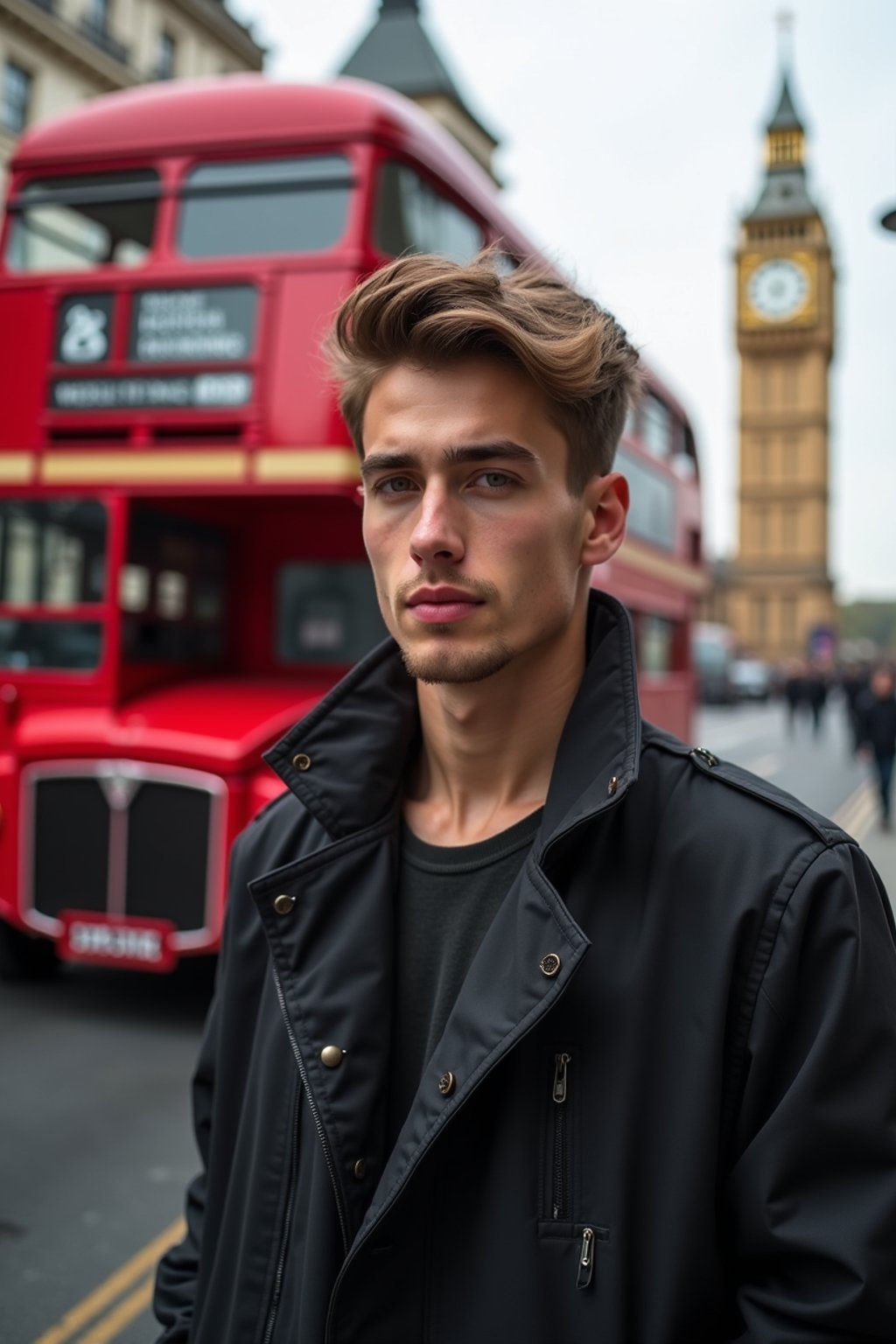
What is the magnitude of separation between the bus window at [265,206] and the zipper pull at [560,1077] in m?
5.38

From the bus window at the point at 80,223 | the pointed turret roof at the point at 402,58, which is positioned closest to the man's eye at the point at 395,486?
the bus window at the point at 80,223

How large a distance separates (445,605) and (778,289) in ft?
255

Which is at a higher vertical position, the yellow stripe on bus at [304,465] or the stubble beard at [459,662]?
the yellow stripe on bus at [304,465]

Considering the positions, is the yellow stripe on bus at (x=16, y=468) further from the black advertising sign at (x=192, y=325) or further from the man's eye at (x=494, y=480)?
the man's eye at (x=494, y=480)

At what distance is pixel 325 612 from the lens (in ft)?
23.6

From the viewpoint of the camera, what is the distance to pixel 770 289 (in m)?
73.1

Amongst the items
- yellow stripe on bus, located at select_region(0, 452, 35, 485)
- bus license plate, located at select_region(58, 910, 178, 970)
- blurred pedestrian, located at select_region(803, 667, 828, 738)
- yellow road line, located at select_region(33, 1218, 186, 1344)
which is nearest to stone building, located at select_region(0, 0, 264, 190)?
yellow stripe on bus, located at select_region(0, 452, 35, 485)

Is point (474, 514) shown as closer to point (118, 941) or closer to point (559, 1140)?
point (559, 1140)

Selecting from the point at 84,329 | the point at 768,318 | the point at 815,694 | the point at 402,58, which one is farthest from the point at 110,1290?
the point at 768,318

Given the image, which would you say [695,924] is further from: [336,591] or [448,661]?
[336,591]

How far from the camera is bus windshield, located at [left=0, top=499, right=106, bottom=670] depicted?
252 inches

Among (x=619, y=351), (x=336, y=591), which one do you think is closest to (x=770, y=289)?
(x=336, y=591)

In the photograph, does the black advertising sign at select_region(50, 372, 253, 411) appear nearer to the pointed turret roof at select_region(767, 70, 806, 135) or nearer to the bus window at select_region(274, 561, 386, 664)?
the bus window at select_region(274, 561, 386, 664)

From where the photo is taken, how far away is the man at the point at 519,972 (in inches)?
49.6
